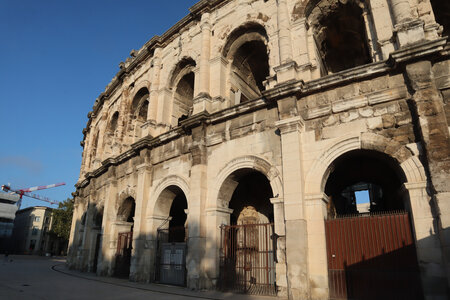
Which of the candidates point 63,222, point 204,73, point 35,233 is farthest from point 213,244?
point 35,233

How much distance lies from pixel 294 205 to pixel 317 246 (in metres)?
0.95

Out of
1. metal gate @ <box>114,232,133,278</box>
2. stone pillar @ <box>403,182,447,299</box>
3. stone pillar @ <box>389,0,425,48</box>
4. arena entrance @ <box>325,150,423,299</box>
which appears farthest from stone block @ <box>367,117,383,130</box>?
metal gate @ <box>114,232,133,278</box>

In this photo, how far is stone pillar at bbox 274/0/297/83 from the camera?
7.44 metres

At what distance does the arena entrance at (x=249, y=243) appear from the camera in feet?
24.7

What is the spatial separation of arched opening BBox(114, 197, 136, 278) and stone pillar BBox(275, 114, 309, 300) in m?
7.50

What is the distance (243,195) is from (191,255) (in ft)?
9.51

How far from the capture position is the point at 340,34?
9312mm

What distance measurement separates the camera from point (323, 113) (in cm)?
682

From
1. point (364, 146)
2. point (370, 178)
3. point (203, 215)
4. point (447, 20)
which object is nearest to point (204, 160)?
point (203, 215)

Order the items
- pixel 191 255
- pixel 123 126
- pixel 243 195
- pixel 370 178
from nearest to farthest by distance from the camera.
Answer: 1. pixel 191 255
2. pixel 370 178
3. pixel 243 195
4. pixel 123 126

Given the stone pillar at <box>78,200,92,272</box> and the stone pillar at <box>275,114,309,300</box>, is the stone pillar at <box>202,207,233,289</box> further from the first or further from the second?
the stone pillar at <box>78,200,92,272</box>

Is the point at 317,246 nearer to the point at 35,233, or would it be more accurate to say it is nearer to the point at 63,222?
the point at 63,222

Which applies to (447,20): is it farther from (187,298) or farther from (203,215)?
(187,298)

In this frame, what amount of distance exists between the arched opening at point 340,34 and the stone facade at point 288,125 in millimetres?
40
